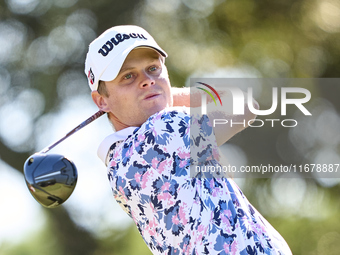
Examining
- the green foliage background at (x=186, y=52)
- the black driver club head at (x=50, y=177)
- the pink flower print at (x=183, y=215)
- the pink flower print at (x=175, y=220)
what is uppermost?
the black driver club head at (x=50, y=177)

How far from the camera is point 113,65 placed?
8.43ft

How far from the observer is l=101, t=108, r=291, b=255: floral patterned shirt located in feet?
7.44

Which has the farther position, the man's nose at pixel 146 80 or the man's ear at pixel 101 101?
the man's ear at pixel 101 101

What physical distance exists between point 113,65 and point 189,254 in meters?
0.78

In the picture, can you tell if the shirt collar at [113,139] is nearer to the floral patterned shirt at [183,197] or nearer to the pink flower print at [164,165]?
the floral patterned shirt at [183,197]

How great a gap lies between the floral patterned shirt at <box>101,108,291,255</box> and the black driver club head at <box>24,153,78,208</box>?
20cm

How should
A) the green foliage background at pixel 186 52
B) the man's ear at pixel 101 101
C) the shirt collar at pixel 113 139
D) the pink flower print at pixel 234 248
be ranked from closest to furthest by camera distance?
the pink flower print at pixel 234 248
the shirt collar at pixel 113 139
the man's ear at pixel 101 101
the green foliage background at pixel 186 52

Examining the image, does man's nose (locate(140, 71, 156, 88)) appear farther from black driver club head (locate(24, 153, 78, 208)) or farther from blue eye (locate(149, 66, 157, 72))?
black driver club head (locate(24, 153, 78, 208))

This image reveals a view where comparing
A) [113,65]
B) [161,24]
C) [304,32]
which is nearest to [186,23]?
[161,24]

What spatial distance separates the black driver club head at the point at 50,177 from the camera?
2.42 meters

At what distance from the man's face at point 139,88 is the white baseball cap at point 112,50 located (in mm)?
40

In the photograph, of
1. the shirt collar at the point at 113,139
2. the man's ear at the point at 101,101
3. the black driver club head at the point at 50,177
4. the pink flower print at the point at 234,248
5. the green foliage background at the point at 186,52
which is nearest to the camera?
the pink flower print at the point at 234,248

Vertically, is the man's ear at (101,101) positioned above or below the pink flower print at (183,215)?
above

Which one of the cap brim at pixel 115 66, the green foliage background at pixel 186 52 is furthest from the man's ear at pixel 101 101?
the green foliage background at pixel 186 52
